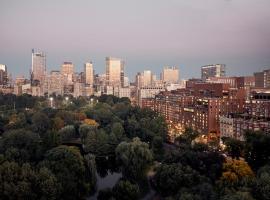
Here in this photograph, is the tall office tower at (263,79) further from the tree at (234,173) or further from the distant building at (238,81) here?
the tree at (234,173)

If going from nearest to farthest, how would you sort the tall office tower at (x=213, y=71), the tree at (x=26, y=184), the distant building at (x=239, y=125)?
the tree at (x=26, y=184), the distant building at (x=239, y=125), the tall office tower at (x=213, y=71)

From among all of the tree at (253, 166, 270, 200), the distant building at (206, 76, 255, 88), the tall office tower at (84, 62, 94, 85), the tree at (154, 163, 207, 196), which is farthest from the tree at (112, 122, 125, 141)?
the tall office tower at (84, 62, 94, 85)

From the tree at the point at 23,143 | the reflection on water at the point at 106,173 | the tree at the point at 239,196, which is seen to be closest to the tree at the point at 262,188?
the tree at the point at 239,196

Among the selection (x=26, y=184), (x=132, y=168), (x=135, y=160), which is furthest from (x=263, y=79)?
(x=26, y=184)

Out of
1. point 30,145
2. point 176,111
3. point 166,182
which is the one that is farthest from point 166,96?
point 166,182

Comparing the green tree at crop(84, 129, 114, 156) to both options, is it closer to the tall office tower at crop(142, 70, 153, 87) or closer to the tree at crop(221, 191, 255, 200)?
the tree at crop(221, 191, 255, 200)

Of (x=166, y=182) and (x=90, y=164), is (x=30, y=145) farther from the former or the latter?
(x=166, y=182)

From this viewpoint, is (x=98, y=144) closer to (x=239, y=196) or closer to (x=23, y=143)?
(x=23, y=143)
